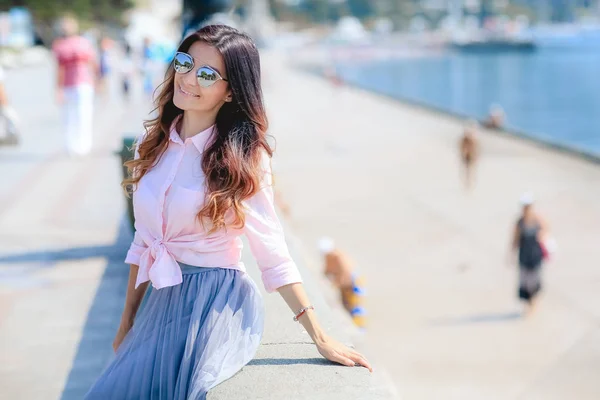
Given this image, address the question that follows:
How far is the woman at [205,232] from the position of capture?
2.63m

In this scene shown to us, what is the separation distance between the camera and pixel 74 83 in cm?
1007

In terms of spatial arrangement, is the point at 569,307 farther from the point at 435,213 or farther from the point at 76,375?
the point at 76,375

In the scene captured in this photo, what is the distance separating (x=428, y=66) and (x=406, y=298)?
123 meters

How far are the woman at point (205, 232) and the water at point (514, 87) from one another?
28.5 m

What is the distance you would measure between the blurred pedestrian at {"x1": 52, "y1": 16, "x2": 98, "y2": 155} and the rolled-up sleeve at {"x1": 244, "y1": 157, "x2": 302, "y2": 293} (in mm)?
7881

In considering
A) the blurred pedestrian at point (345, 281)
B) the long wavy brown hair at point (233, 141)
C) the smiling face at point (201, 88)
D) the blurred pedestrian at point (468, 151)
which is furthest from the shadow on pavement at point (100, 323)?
the blurred pedestrian at point (468, 151)

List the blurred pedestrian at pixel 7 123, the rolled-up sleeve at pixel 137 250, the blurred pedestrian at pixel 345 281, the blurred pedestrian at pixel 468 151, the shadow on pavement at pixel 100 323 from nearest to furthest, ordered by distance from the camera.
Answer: the rolled-up sleeve at pixel 137 250
the shadow on pavement at pixel 100 323
the blurred pedestrian at pixel 345 281
the blurred pedestrian at pixel 7 123
the blurred pedestrian at pixel 468 151

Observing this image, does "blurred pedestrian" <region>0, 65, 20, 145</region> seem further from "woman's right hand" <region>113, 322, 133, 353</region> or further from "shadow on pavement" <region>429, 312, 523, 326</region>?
"woman's right hand" <region>113, 322, 133, 353</region>

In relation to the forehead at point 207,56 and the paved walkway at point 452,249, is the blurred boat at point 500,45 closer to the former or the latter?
the paved walkway at point 452,249

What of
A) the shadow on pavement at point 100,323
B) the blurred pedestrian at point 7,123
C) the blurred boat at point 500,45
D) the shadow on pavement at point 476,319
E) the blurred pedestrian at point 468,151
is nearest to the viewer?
the shadow on pavement at point 100,323

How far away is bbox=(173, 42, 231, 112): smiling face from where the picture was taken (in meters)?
2.63

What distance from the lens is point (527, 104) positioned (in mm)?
72375

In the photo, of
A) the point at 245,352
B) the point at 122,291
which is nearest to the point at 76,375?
the point at 122,291

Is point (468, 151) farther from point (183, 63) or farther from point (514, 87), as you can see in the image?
point (514, 87)
